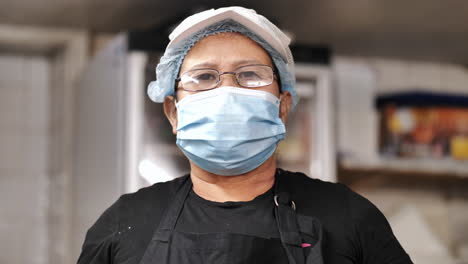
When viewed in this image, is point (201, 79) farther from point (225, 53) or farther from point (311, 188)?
point (311, 188)

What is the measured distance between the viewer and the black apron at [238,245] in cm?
106

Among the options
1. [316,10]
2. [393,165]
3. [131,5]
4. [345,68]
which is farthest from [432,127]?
[131,5]

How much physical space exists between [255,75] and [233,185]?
0.22m

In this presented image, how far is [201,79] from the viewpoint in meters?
1.16

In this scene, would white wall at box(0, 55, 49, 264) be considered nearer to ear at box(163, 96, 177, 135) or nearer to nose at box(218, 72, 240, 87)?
ear at box(163, 96, 177, 135)

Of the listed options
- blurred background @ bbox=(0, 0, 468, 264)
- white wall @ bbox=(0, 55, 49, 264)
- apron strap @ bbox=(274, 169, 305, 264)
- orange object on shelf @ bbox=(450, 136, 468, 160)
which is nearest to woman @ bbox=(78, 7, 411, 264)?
apron strap @ bbox=(274, 169, 305, 264)

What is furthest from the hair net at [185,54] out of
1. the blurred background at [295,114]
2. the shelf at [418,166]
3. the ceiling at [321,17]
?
the shelf at [418,166]

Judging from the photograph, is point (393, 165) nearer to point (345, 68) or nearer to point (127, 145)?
point (345, 68)

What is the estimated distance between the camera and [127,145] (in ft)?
6.95

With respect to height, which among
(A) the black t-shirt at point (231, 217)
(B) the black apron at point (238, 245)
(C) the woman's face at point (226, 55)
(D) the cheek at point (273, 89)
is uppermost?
(C) the woman's face at point (226, 55)

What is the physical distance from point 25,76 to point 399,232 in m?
1.92

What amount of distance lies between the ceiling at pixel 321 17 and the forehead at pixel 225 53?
126 centimetres

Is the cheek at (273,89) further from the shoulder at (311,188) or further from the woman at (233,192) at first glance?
the shoulder at (311,188)

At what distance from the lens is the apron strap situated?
1072 mm
